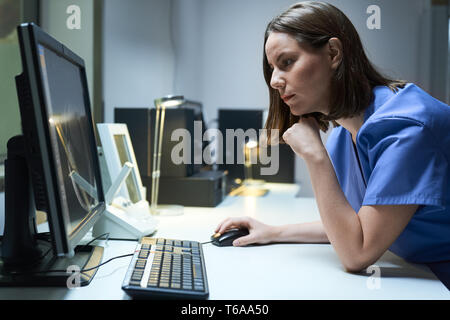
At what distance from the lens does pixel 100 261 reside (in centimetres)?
88

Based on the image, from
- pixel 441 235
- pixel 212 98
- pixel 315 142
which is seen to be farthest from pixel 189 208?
pixel 212 98

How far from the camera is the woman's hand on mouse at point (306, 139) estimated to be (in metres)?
0.92

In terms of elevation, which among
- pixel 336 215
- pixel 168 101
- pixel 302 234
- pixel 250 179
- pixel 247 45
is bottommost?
pixel 250 179

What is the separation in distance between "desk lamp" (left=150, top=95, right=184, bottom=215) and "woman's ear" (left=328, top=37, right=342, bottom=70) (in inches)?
26.7

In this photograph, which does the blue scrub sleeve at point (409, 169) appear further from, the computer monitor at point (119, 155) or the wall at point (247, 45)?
the wall at point (247, 45)

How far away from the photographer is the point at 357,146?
3.06 ft

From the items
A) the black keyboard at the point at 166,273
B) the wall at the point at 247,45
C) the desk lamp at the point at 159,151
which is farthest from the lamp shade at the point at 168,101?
the wall at the point at 247,45

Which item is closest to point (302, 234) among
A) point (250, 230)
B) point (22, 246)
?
point (250, 230)

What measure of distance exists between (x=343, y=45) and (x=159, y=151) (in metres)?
0.83

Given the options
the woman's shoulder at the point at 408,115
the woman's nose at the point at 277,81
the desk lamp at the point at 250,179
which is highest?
the woman's nose at the point at 277,81

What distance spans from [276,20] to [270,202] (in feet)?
3.09

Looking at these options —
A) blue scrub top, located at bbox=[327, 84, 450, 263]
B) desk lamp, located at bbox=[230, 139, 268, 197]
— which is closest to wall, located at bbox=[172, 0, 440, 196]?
desk lamp, located at bbox=[230, 139, 268, 197]

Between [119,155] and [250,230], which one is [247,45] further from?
[250,230]
